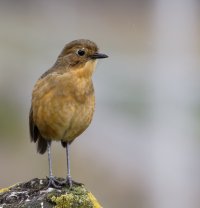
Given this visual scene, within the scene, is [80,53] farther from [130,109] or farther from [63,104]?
[130,109]

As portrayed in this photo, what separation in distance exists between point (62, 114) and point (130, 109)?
10.7 metres

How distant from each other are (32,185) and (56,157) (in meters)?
7.24

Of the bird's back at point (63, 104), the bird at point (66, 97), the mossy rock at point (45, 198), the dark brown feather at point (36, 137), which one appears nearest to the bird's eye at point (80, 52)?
the bird at point (66, 97)

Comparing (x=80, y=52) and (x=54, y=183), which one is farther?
(x=80, y=52)

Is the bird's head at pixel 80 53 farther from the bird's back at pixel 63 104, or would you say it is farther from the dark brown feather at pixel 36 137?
the dark brown feather at pixel 36 137

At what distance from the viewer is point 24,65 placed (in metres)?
22.7

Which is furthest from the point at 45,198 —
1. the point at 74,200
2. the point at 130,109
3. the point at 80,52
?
the point at 130,109

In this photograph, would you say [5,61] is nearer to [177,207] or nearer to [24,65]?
[24,65]

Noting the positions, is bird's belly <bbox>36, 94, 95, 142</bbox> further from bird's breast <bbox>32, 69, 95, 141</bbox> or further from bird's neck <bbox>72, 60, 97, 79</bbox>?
bird's neck <bbox>72, 60, 97, 79</bbox>

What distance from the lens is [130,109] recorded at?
64.8ft

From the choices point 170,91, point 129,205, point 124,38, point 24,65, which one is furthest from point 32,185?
point 124,38

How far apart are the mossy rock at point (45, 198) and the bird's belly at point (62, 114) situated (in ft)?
3.67

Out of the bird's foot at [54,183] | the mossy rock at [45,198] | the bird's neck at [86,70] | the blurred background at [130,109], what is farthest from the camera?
the blurred background at [130,109]

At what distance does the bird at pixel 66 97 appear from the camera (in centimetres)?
911
